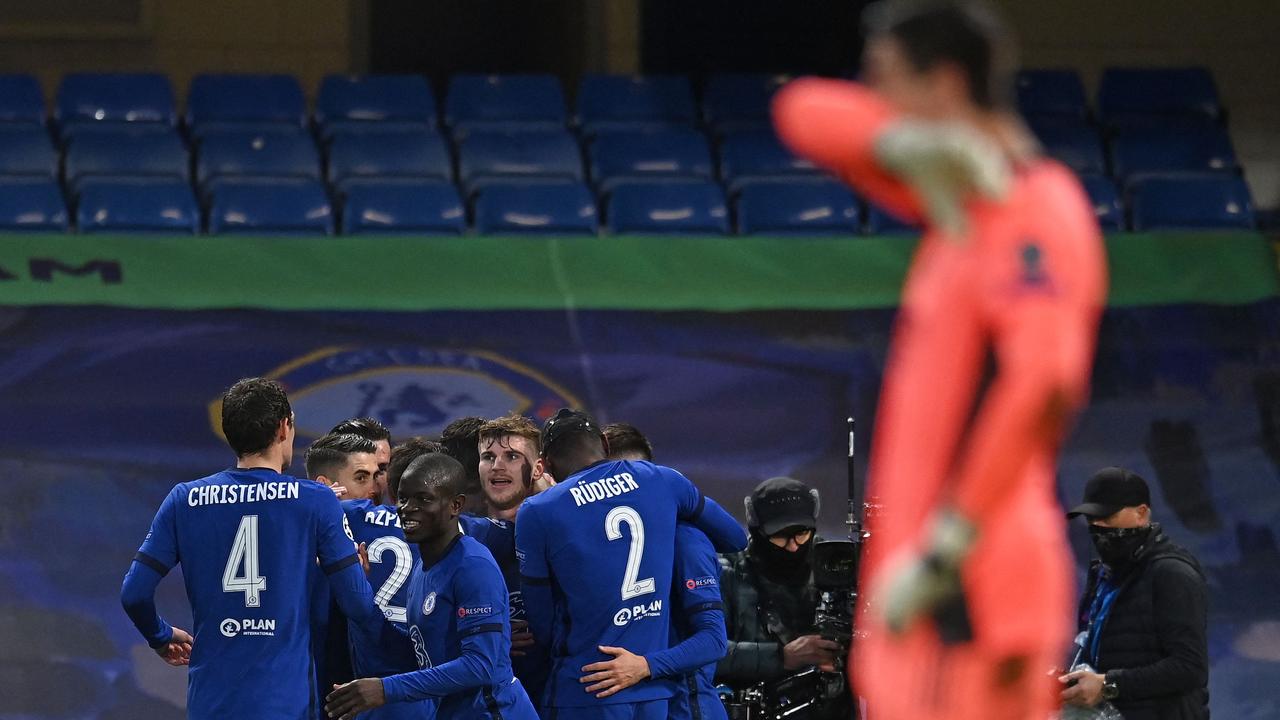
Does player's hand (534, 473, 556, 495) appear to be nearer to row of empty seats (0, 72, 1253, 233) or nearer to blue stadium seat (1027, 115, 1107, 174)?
row of empty seats (0, 72, 1253, 233)

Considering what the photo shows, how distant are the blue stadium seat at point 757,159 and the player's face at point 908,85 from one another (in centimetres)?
808

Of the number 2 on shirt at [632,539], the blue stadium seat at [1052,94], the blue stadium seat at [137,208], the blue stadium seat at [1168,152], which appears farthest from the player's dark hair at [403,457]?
the blue stadium seat at [1052,94]

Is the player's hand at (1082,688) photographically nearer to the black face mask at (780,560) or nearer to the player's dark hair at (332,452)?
the black face mask at (780,560)

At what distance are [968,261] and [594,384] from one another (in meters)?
6.51

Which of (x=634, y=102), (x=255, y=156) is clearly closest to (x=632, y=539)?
(x=255, y=156)

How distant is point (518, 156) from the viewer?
9875mm

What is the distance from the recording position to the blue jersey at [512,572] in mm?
5012

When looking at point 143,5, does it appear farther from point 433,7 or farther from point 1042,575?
point 1042,575

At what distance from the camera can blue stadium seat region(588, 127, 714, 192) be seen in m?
9.97

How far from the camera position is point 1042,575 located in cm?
182

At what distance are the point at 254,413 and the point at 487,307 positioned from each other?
3.88 m

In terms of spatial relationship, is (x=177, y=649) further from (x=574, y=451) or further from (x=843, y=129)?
(x=843, y=129)

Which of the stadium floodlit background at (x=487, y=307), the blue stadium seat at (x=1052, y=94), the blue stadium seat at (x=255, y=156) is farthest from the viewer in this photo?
the blue stadium seat at (x=1052, y=94)

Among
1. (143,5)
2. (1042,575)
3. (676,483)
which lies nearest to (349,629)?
(676,483)
